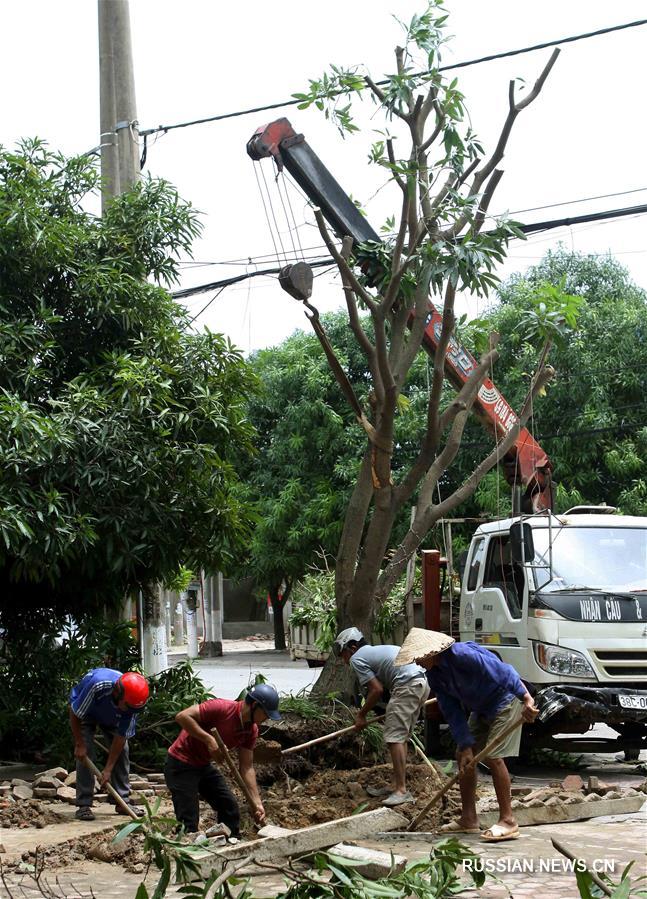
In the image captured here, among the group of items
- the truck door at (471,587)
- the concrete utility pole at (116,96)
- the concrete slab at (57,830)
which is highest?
the concrete utility pole at (116,96)

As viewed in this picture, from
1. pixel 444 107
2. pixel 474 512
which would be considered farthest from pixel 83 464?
pixel 474 512

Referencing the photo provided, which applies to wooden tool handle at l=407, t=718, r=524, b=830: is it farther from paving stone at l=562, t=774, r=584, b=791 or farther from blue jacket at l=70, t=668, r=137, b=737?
blue jacket at l=70, t=668, r=137, b=737

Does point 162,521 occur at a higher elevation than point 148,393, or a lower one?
lower

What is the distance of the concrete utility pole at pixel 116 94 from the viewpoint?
13.1 metres

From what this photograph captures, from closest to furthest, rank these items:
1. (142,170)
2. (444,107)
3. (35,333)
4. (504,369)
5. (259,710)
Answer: (259,710) < (444,107) < (35,333) < (142,170) < (504,369)

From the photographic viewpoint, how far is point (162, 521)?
10906 mm

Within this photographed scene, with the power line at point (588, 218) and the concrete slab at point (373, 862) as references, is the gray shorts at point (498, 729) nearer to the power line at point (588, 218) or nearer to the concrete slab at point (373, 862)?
the concrete slab at point (373, 862)

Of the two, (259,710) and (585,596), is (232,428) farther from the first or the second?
(259,710)

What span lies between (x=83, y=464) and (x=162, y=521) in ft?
3.15

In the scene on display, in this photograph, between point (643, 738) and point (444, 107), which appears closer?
point (444, 107)

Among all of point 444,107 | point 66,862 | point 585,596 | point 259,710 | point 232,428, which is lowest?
point 66,862

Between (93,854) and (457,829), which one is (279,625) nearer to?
(457,829)

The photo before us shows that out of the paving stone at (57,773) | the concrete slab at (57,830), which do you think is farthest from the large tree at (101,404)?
the concrete slab at (57,830)

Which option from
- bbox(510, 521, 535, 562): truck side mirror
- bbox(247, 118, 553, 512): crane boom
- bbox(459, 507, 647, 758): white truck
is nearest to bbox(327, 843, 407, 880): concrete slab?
bbox(459, 507, 647, 758): white truck
